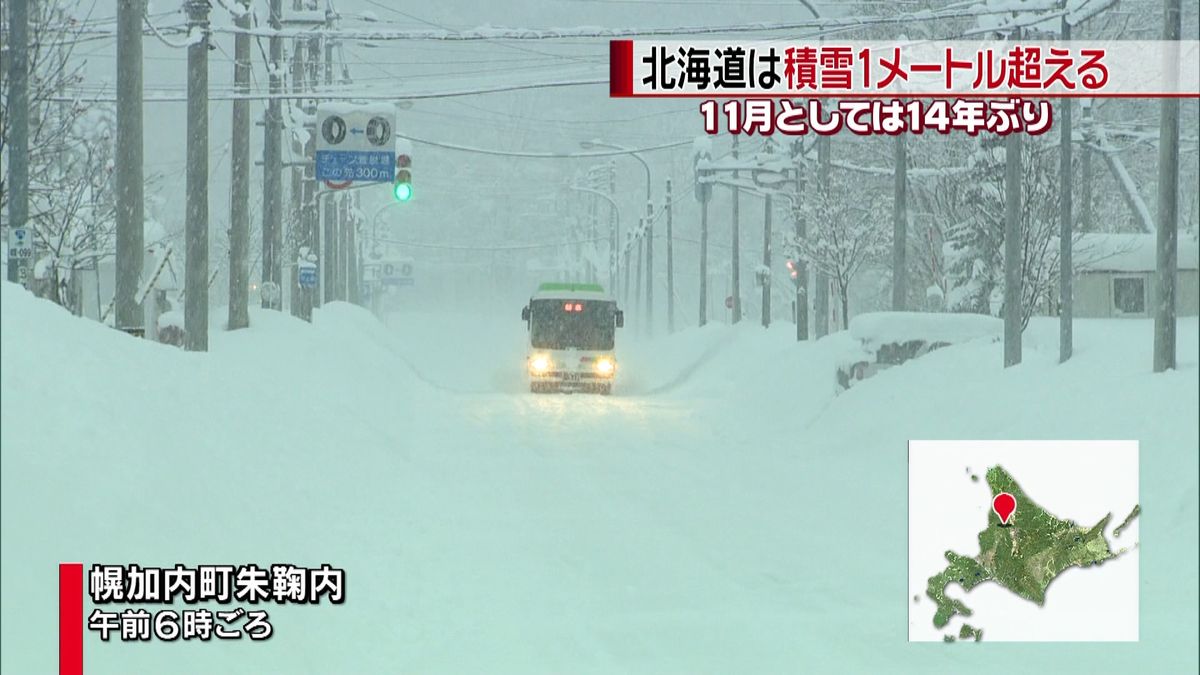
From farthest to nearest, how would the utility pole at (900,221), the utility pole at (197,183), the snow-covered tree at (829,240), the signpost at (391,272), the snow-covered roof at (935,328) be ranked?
1. the signpost at (391,272)
2. the snow-covered tree at (829,240)
3. the utility pole at (900,221)
4. the snow-covered roof at (935,328)
5. the utility pole at (197,183)

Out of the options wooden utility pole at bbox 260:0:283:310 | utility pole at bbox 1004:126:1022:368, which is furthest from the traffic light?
utility pole at bbox 1004:126:1022:368

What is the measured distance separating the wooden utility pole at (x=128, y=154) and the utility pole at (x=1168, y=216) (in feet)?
39.3

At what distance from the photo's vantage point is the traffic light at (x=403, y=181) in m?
29.4

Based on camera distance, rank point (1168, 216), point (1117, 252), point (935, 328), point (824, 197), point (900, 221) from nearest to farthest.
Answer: point (1168, 216) < point (935, 328) < point (900, 221) < point (824, 197) < point (1117, 252)

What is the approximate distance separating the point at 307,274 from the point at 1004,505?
34.4 metres

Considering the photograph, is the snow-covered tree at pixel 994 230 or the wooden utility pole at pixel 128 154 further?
the snow-covered tree at pixel 994 230

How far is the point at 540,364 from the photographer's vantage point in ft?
117

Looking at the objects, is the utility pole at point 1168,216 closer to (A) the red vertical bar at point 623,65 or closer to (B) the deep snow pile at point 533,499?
(B) the deep snow pile at point 533,499

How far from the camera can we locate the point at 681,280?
512 feet

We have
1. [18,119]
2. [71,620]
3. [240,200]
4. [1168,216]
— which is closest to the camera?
[71,620]

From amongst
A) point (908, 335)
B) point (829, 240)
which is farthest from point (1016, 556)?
point (829, 240)

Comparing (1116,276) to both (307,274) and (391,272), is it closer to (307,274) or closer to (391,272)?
(307,274)

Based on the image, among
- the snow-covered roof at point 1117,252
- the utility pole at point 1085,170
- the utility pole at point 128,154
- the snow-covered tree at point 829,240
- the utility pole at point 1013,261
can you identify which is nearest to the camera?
the utility pole at point 128,154

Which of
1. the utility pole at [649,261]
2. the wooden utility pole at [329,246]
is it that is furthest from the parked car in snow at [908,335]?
the utility pole at [649,261]
